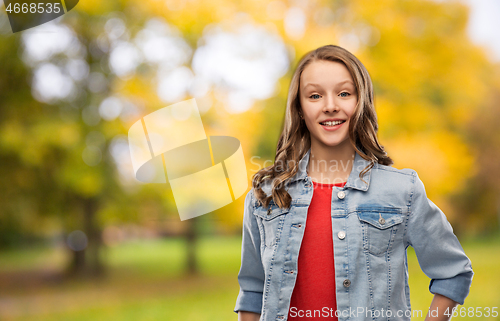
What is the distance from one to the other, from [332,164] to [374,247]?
0.34 meters

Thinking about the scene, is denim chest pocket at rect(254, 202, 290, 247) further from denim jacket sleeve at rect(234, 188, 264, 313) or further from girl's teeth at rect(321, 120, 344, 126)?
girl's teeth at rect(321, 120, 344, 126)

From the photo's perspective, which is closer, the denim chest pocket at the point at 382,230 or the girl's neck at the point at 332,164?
the denim chest pocket at the point at 382,230

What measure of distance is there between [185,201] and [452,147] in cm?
467

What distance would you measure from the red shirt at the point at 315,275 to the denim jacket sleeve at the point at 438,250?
0.28 metres

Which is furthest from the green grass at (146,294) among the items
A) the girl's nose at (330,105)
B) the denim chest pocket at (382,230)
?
the girl's nose at (330,105)

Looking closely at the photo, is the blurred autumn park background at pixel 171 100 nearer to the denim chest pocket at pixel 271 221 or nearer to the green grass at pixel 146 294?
the green grass at pixel 146 294

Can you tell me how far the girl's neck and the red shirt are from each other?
0.13 meters

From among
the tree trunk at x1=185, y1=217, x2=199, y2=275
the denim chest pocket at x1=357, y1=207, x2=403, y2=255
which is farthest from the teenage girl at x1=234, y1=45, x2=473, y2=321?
the tree trunk at x1=185, y1=217, x2=199, y2=275

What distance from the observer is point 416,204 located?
1392mm

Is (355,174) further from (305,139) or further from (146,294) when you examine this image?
(146,294)

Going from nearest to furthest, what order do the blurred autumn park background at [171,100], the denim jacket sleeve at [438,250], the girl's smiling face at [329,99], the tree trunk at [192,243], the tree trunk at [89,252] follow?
the denim jacket sleeve at [438,250]
the girl's smiling face at [329,99]
the blurred autumn park background at [171,100]
the tree trunk at [89,252]
the tree trunk at [192,243]

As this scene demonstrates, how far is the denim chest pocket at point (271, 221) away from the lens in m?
1.48

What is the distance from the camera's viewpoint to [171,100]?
765 centimetres

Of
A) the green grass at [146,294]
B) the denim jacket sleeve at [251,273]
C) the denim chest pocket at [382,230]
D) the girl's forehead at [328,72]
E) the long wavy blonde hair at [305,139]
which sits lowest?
the green grass at [146,294]
